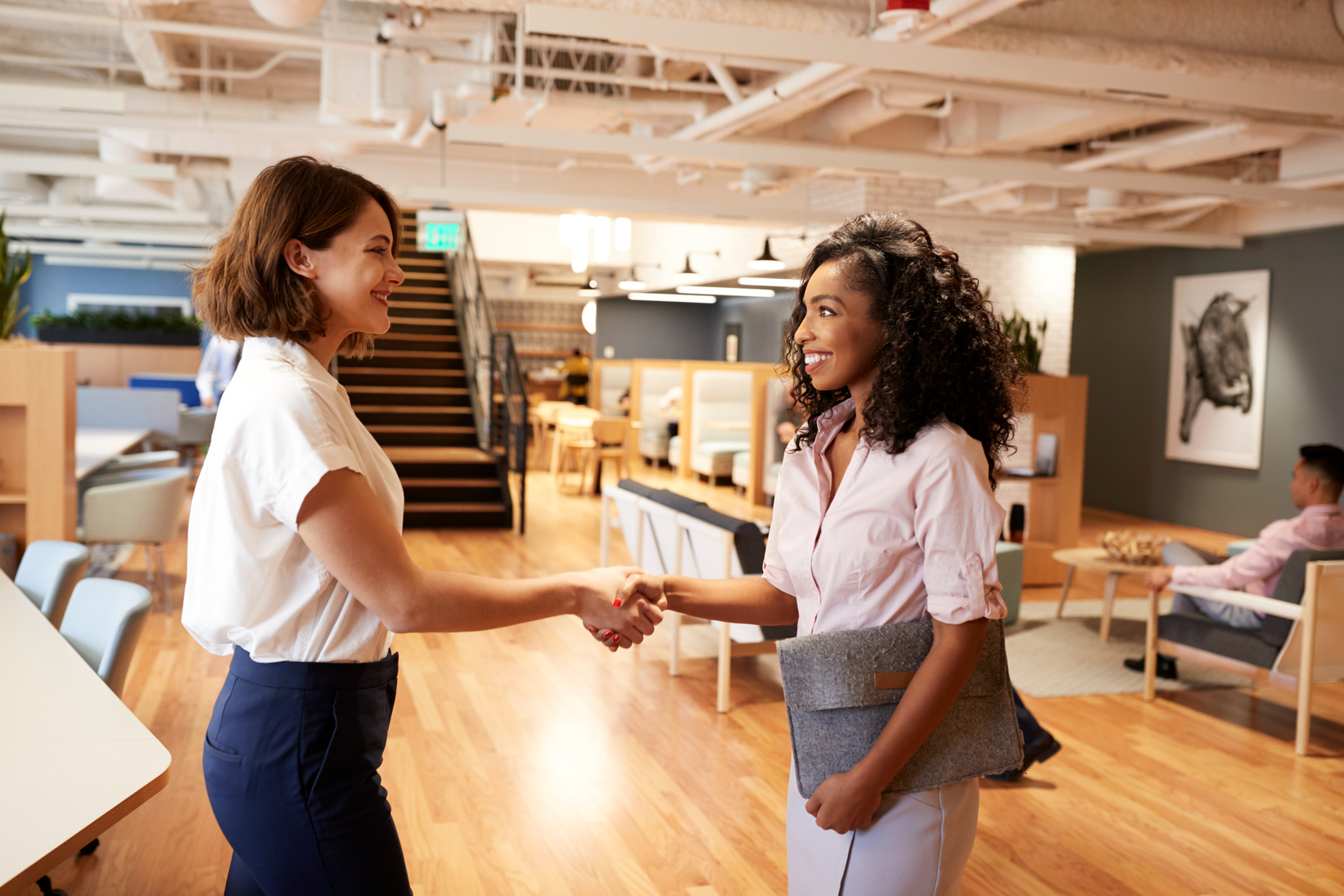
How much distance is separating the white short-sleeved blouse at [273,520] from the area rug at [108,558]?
610cm

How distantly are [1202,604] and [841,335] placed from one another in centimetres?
446

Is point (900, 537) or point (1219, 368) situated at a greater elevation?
point (1219, 368)

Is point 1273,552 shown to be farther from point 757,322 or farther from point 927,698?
point 757,322

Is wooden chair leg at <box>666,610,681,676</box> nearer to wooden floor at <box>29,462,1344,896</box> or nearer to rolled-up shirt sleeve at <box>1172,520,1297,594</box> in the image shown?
wooden floor at <box>29,462,1344,896</box>

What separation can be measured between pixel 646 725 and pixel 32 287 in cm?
2024

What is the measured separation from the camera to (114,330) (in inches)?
543

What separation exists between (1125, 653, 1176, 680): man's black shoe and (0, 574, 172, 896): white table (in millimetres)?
5049

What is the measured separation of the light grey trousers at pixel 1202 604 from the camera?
4.81 m

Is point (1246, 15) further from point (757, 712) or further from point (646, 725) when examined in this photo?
point (646, 725)

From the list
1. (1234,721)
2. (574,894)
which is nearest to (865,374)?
(574,894)

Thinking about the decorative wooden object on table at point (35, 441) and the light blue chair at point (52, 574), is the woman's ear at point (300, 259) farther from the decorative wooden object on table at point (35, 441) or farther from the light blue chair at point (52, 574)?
the decorative wooden object on table at point (35, 441)

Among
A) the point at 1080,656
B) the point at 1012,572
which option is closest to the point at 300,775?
the point at 1080,656

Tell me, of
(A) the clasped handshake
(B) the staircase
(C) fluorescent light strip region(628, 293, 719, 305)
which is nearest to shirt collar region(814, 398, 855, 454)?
(A) the clasped handshake

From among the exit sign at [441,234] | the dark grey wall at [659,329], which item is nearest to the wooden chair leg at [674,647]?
the exit sign at [441,234]
